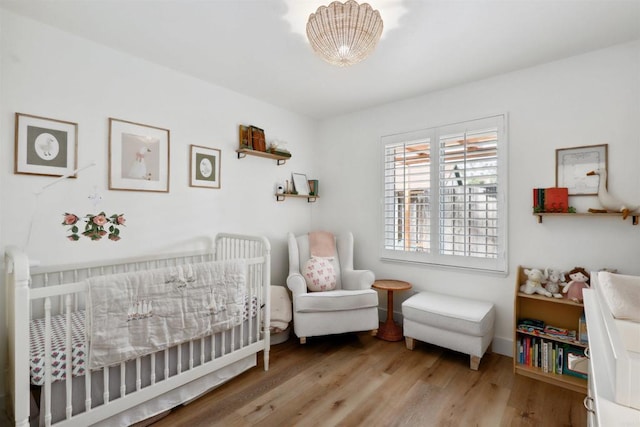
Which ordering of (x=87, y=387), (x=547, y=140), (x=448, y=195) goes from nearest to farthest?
(x=87, y=387), (x=547, y=140), (x=448, y=195)

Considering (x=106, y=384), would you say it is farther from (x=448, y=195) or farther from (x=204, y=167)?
(x=448, y=195)

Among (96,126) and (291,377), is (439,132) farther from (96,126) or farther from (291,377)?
(96,126)

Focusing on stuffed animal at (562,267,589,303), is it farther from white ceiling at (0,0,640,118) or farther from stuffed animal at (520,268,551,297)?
white ceiling at (0,0,640,118)

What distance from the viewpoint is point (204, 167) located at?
107 inches

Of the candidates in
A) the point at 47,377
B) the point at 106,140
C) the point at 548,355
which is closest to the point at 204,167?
the point at 106,140

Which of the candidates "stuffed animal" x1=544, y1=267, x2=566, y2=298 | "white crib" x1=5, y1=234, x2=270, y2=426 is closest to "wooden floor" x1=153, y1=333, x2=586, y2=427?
"white crib" x1=5, y1=234, x2=270, y2=426

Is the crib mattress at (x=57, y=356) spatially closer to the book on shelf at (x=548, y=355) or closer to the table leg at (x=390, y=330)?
the table leg at (x=390, y=330)

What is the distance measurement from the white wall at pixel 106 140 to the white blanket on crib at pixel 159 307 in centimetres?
83

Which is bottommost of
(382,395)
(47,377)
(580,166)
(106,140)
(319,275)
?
(382,395)

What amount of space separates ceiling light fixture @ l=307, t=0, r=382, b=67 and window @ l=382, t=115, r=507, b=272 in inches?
60.1

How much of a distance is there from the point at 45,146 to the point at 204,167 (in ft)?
3.51

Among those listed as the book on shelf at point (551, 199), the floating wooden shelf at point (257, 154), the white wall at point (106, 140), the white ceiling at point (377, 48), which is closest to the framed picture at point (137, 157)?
the white wall at point (106, 140)

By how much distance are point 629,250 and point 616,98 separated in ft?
3.47

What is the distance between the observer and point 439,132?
2.87 meters
